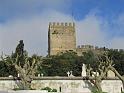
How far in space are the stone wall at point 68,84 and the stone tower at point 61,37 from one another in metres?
70.1

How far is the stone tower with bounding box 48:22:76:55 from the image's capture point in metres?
108

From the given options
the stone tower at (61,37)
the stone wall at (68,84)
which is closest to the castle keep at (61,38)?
the stone tower at (61,37)

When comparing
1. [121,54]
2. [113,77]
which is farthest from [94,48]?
[113,77]

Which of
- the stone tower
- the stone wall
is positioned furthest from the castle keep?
the stone wall

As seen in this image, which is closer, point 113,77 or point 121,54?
point 113,77

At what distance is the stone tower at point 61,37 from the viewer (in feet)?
354

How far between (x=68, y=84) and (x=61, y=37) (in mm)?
71197

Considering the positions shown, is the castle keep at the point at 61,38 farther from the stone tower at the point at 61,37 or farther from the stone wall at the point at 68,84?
the stone wall at the point at 68,84

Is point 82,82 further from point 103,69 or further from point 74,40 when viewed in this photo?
point 74,40

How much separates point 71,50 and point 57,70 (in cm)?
3584

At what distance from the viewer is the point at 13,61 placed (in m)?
36.5

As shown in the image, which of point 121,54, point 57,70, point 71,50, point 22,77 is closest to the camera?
point 22,77

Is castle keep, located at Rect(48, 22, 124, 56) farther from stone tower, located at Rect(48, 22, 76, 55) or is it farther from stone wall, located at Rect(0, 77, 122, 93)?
stone wall, located at Rect(0, 77, 122, 93)

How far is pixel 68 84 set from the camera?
3734 centimetres
